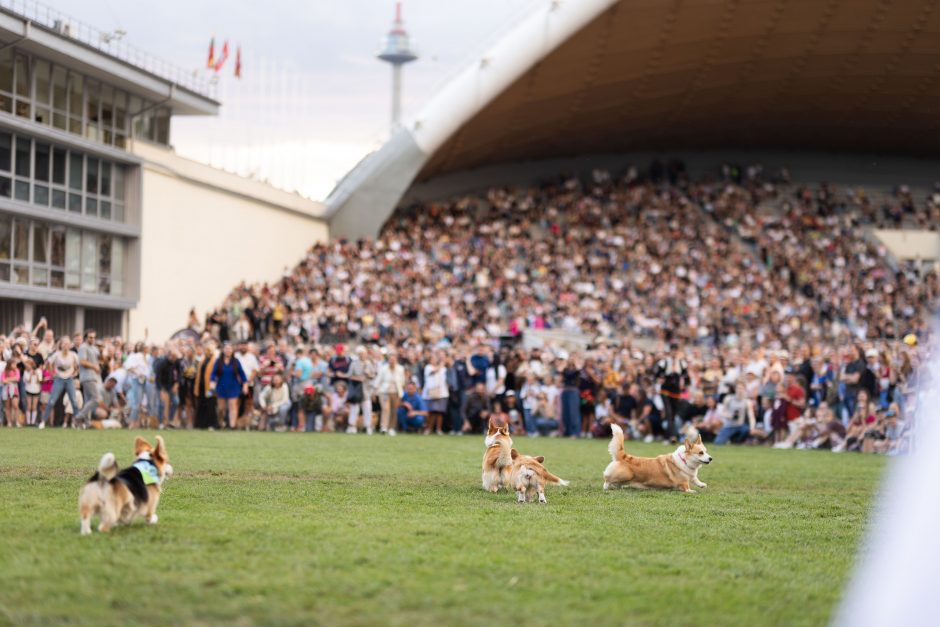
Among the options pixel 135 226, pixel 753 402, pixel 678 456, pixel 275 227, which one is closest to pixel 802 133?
pixel 275 227

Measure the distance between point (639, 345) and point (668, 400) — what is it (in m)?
16.3

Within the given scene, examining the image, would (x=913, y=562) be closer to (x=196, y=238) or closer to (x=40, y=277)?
(x=40, y=277)

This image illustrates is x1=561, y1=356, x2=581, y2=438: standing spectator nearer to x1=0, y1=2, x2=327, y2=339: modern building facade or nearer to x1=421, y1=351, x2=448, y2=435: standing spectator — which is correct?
x1=421, y1=351, x2=448, y2=435: standing spectator

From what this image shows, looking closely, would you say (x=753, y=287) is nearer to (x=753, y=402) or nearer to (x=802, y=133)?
(x=802, y=133)

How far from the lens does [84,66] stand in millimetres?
34125

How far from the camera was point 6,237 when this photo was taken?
106 feet

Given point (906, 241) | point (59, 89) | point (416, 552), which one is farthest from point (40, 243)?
point (906, 241)

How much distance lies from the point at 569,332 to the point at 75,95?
16.8 meters

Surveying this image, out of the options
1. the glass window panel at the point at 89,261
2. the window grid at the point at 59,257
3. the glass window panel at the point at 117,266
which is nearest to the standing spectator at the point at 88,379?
the window grid at the point at 59,257

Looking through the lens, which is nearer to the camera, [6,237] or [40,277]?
[6,237]

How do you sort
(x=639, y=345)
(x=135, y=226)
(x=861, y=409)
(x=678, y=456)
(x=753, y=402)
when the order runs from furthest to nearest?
(x=639, y=345) → (x=135, y=226) → (x=753, y=402) → (x=861, y=409) → (x=678, y=456)

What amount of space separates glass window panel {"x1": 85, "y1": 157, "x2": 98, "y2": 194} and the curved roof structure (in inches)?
499

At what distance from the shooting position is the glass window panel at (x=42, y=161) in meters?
33.3

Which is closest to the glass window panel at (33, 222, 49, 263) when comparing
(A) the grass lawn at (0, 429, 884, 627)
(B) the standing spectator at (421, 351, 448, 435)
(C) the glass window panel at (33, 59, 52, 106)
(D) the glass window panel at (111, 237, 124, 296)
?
(D) the glass window panel at (111, 237, 124, 296)
